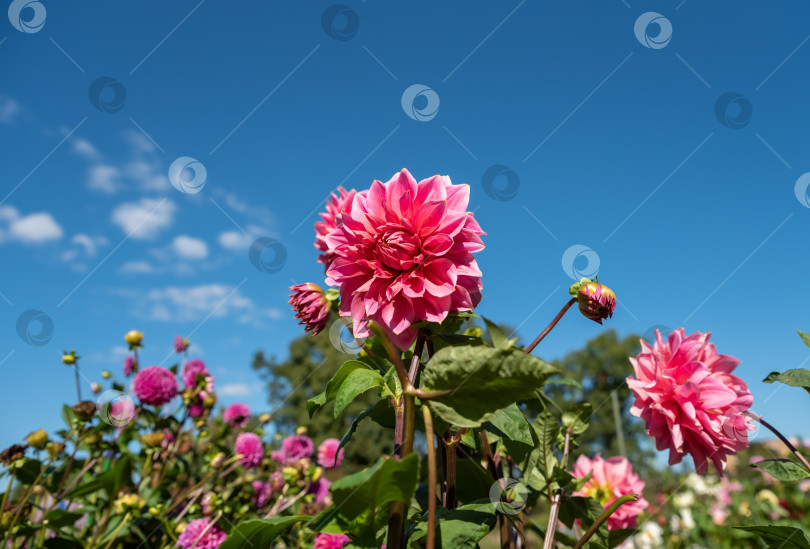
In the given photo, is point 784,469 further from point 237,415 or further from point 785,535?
point 237,415

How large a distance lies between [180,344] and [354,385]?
1881mm

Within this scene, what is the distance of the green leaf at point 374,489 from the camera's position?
42 centimetres

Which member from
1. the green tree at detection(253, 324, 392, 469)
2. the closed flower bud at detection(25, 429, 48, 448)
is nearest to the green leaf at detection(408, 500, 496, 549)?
the closed flower bud at detection(25, 429, 48, 448)

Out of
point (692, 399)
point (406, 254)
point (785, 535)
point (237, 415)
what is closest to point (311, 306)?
point (406, 254)

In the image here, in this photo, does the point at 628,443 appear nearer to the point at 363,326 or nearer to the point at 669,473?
the point at 669,473

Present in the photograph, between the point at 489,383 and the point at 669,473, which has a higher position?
the point at 669,473

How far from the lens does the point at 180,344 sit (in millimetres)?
2201

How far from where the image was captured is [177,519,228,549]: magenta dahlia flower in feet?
4.27

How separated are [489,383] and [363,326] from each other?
295mm

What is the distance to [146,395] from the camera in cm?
177

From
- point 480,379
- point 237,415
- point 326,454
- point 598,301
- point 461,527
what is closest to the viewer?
point 480,379

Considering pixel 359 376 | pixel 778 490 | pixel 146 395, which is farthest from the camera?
pixel 778 490

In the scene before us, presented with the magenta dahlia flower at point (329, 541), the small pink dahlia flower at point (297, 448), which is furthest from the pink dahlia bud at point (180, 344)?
the magenta dahlia flower at point (329, 541)

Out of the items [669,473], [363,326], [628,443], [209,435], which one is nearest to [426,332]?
[363,326]
